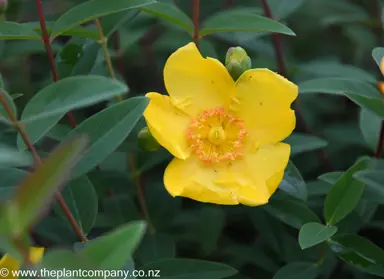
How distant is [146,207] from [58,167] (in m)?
0.67

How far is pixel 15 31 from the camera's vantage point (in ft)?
3.02

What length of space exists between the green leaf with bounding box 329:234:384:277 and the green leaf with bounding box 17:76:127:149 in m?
0.42

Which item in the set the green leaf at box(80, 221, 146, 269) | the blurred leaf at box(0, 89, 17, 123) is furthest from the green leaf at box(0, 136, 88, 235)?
the blurred leaf at box(0, 89, 17, 123)

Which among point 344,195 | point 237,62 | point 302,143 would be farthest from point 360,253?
point 237,62

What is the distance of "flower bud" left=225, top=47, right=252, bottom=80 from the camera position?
93cm

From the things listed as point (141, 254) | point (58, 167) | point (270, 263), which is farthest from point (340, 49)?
point (58, 167)

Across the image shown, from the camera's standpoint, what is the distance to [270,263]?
1.12 metres

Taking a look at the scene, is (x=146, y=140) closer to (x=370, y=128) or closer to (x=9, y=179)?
(x=9, y=179)

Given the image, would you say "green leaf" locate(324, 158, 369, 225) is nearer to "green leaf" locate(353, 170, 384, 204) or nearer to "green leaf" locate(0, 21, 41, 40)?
"green leaf" locate(353, 170, 384, 204)

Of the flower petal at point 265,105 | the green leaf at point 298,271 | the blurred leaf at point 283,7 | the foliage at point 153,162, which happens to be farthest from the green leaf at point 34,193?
the blurred leaf at point 283,7

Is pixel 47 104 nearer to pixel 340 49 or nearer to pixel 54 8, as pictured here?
pixel 54 8

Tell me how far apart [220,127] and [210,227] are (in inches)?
9.7

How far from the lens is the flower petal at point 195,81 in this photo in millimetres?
913

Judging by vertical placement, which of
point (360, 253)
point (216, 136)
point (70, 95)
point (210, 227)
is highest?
point (70, 95)
